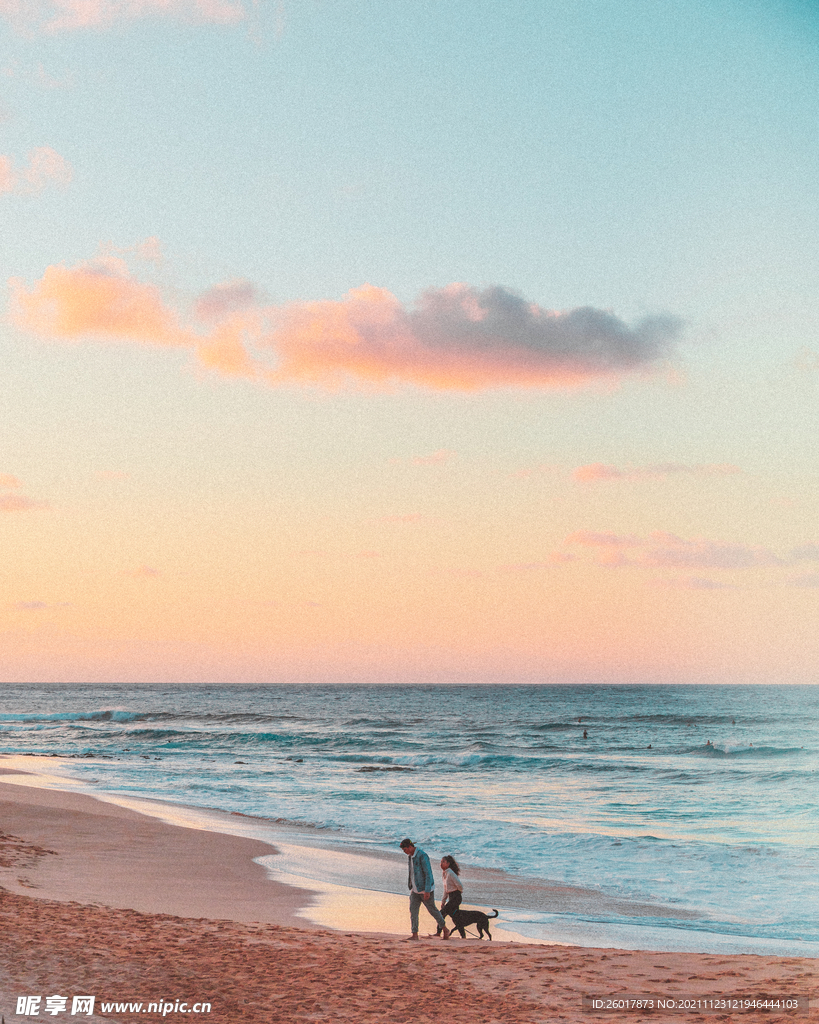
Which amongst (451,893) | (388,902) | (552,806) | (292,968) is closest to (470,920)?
(451,893)

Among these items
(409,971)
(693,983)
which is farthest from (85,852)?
(693,983)

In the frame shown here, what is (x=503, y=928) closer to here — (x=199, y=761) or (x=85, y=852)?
(x=85, y=852)

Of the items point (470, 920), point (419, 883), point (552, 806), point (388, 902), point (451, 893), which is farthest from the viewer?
point (552, 806)

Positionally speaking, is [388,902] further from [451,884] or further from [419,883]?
[419,883]

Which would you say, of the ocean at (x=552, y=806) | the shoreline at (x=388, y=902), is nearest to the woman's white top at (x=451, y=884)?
the shoreline at (x=388, y=902)

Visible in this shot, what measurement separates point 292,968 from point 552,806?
1818 cm

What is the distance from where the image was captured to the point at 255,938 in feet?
38.6

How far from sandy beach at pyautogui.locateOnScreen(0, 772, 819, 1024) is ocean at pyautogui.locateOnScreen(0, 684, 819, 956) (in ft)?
6.90

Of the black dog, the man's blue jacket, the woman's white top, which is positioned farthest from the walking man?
the woman's white top

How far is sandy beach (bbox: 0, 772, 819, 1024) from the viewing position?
8.86 meters

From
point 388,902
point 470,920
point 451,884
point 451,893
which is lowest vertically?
point 388,902

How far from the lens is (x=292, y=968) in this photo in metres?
10.4

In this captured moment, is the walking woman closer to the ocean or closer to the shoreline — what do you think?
the shoreline

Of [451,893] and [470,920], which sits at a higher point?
[451,893]
